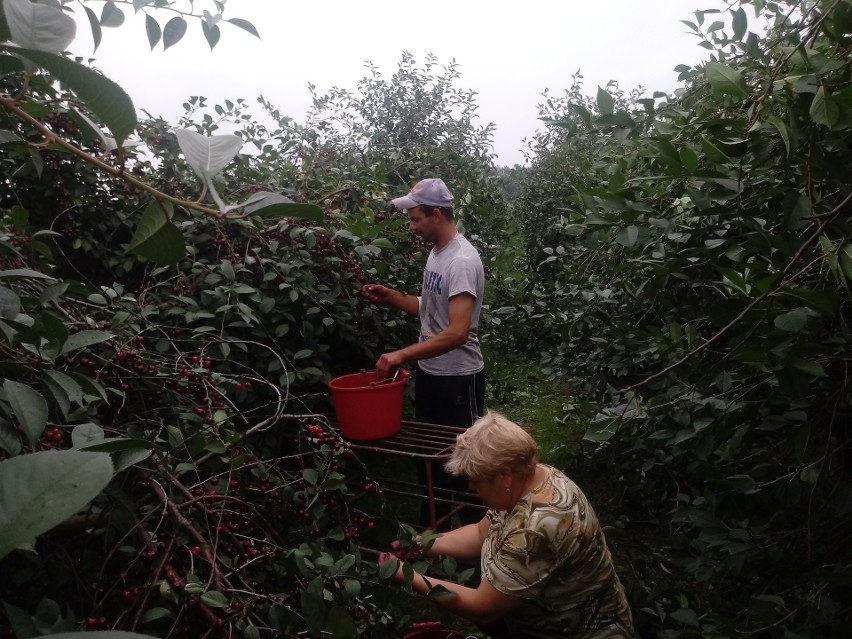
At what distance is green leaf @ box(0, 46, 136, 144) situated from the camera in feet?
1.71

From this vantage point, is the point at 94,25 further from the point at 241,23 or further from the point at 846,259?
the point at 846,259

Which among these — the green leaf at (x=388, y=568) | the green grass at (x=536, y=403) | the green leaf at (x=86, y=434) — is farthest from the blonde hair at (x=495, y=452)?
the green grass at (x=536, y=403)

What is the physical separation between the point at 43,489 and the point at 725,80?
148cm

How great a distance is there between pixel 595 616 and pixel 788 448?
807mm

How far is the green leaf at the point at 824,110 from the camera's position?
44.9 inches

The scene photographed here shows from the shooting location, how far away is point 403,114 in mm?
6625

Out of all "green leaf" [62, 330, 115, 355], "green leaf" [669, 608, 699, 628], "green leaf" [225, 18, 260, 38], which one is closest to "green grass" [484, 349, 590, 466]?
"green leaf" [669, 608, 699, 628]

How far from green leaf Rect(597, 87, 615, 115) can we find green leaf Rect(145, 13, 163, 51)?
1242 millimetres

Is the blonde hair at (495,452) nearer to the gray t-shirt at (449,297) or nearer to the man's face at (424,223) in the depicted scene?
the gray t-shirt at (449,297)

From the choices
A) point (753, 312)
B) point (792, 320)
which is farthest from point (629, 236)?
point (792, 320)

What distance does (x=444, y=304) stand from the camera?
3.10 metres

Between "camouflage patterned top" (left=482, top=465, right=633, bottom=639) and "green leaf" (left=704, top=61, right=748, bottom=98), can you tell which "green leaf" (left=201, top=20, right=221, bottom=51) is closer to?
"green leaf" (left=704, top=61, right=748, bottom=98)

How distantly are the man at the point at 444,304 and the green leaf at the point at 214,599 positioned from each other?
75.4 inches

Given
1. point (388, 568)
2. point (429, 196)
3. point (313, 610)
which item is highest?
point (429, 196)
